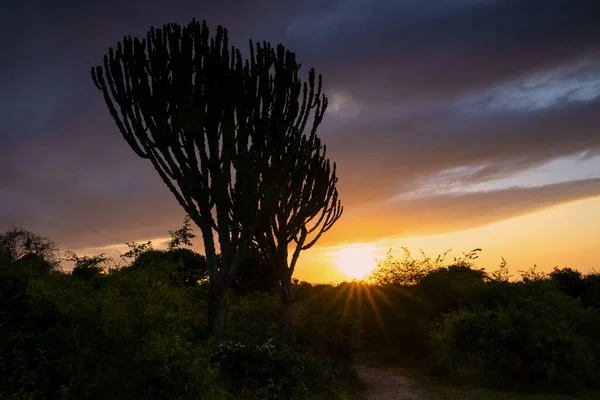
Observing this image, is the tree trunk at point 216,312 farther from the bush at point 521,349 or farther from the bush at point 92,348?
the bush at point 521,349

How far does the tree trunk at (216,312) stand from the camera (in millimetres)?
10391

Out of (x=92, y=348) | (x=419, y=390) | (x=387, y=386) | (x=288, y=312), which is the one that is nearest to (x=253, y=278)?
(x=288, y=312)

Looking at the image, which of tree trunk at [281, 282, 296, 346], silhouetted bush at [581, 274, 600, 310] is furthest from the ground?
silhouetted bush at [581, 274, 600, 310]

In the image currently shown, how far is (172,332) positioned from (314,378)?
5115mm

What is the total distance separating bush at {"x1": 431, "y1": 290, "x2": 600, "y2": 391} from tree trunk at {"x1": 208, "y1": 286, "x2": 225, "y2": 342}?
23.4 ft

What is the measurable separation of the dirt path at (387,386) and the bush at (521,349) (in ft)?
4.99

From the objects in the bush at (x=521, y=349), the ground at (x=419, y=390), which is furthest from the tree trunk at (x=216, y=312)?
the bush at (x=521, y=349)

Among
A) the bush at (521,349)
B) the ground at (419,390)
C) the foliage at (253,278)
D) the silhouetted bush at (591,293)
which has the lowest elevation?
the ground at (419,390)

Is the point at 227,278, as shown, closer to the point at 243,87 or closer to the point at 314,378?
the point at 314,378

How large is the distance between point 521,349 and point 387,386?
3.87 m

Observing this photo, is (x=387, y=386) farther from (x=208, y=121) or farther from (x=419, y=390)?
(x=208, y=121)

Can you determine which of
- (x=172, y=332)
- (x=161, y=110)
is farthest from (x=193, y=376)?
(x=161, y=110)

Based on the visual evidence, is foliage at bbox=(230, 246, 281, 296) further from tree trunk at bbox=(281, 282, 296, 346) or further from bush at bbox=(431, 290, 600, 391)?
bush at bbox=(431, 290, 600, 391)

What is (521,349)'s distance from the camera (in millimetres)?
12516
